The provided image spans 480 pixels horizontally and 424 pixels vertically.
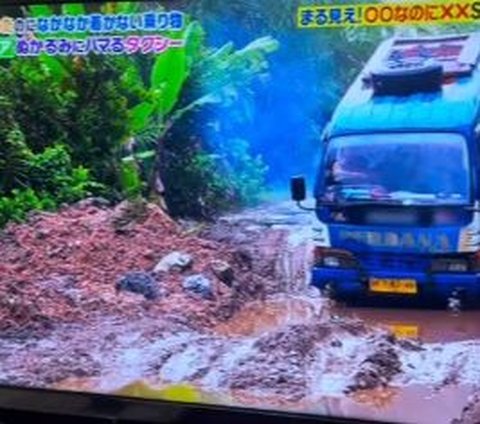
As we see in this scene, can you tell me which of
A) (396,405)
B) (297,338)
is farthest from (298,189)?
(396,405)

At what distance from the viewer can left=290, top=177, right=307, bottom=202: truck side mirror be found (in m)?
2.42

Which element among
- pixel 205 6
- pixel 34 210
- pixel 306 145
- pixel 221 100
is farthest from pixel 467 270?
pixel 34 210

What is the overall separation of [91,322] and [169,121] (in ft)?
2.03

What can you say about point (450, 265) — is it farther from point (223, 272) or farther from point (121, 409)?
point (121, 409)

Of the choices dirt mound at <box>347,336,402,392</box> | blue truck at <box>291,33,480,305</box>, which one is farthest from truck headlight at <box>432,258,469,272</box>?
dirt mound at <box>347,336,402,392</box>

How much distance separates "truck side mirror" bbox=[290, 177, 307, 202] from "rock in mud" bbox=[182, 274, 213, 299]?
362mm

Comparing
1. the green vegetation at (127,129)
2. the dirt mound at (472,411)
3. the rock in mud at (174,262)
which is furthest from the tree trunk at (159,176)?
the dirt mound at (472,411)

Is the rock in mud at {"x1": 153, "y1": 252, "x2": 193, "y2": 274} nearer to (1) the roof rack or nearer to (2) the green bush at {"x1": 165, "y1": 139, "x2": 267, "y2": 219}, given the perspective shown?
(2) the green bush at {"x1": 165, "y1": 139, "x2": 267, "y2": 219}

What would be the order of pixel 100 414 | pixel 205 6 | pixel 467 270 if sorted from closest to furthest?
1. pixel 467 270
2. pixel 205 6
3. pixel 100 414

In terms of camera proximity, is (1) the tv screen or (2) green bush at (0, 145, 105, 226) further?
(2) green bush at (0, 145, 105, 226)

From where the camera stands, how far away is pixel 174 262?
2.60 metres

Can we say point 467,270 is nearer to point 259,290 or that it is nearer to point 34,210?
point 259,290

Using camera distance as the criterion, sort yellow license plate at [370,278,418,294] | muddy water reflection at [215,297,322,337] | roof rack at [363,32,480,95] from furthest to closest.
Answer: muddy water reflection at [215,297,322,337] → yellow license plate at [370,278,418,294] → roof rack at [363,32,480,95]

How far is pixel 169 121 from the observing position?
256cm
